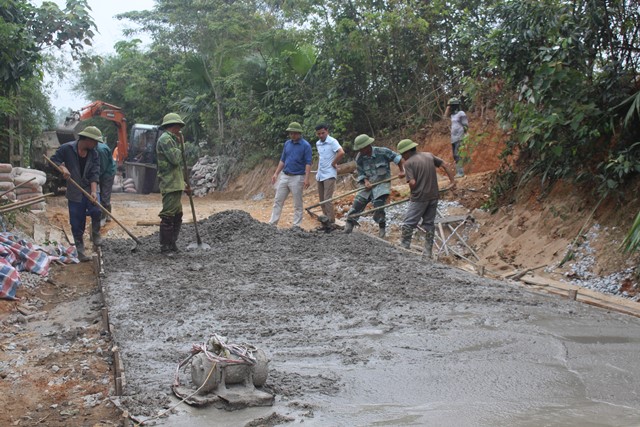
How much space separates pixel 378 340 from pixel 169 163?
4.34 meters

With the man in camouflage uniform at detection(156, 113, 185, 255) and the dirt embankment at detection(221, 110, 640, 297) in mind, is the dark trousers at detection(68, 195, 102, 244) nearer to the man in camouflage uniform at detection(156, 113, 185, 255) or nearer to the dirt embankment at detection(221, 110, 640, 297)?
the man in camouflage uniform at detection(156, 113, 185, 255)

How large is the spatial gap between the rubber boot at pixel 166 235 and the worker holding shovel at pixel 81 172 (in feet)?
2.99

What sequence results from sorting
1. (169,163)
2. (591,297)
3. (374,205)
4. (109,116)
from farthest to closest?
(109,116)
(374,205)
(169,163)
(591,297)

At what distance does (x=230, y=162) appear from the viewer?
2377 centimetres

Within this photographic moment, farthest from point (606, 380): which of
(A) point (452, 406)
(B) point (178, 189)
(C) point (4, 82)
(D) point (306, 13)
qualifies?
(D) point (306, 13)

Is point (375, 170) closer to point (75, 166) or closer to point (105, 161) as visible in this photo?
point (105, 161)

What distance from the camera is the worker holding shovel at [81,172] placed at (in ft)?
28.9

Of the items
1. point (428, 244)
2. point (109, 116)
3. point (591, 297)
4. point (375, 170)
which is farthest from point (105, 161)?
point (109, 116)

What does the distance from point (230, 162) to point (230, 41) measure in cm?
394

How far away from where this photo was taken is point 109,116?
21.8 metres

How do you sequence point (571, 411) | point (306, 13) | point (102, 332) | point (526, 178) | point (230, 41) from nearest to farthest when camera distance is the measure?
point (571, 411)
point (102, 332)
point (526, 178)
point (306, 13)
point (230, 41)

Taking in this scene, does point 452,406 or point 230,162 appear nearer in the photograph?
point 452,406

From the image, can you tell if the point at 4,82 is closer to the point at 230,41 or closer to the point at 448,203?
the point at 448,203

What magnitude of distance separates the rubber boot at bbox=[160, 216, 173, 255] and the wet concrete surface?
0.33 metres
